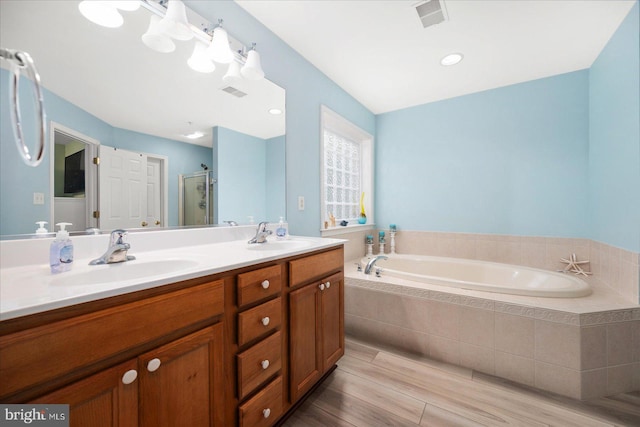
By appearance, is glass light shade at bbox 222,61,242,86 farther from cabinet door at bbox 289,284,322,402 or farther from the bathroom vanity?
cabinet door at bbox 289,284,322,402

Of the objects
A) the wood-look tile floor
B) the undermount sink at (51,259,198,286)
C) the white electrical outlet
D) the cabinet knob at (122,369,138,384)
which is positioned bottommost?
the wood-look tile floor

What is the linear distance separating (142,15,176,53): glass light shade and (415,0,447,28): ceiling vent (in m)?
1.48

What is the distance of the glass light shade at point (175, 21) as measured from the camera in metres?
1.18

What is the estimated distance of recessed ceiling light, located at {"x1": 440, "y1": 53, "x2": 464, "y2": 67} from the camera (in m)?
2.10

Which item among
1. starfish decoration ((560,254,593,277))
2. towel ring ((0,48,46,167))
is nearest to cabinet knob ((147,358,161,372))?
towel ring ((0,48,46,167))

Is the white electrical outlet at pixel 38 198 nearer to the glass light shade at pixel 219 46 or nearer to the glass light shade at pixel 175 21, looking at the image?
the glass light shade at pixel 175 21

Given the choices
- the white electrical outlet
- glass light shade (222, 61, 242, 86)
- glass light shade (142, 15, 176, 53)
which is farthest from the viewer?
glass light shade (222, 61, 242, 86)

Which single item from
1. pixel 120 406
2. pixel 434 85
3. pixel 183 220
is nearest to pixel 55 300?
pixel 120 406

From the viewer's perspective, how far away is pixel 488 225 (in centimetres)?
270

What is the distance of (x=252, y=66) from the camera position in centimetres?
156

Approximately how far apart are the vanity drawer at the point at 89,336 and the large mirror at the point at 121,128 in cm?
62

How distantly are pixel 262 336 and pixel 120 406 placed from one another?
1.66 feet

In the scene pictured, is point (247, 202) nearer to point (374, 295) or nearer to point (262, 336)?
point (262, 336)

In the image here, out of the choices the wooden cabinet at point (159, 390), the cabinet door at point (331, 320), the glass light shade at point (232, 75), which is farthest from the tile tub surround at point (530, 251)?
the wooden cabinet at point (159, 390)
